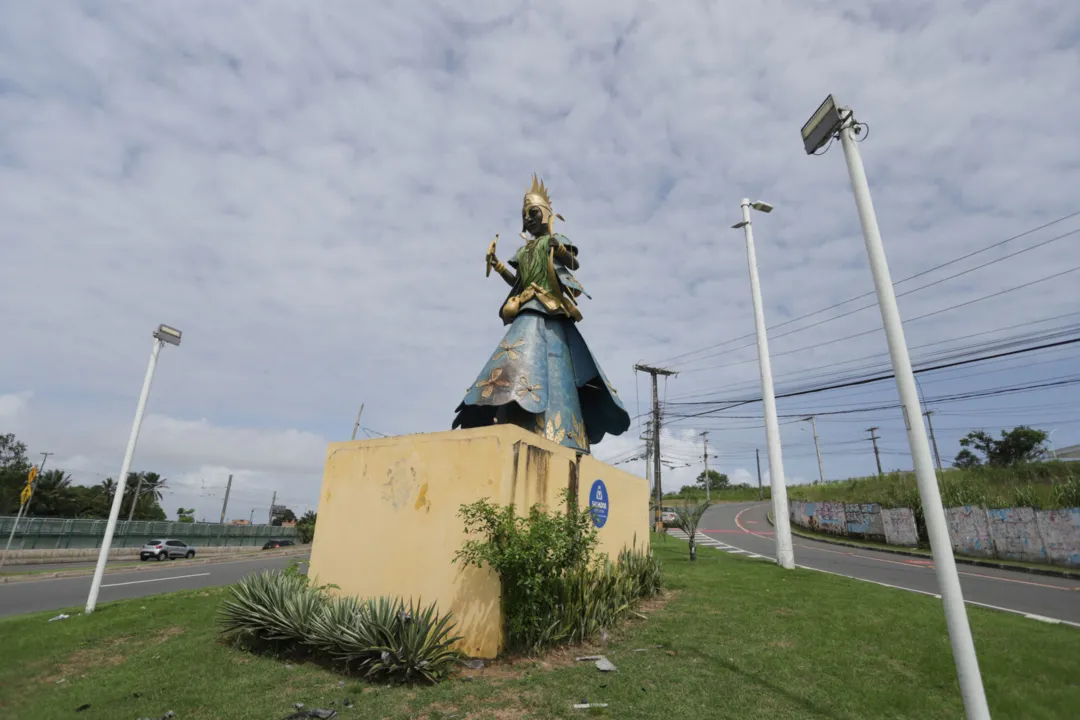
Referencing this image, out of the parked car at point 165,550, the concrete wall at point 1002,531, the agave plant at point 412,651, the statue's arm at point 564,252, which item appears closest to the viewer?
the agave plant at point 412,651

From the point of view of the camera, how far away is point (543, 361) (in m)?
8.70

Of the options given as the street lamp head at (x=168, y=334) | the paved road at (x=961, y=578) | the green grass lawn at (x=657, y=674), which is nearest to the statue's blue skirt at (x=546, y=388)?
the green grass lawn at (x=657, y=674)

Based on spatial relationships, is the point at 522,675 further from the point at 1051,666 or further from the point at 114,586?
the point at 114,586

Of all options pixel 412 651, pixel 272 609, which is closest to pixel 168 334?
pixel 272 609

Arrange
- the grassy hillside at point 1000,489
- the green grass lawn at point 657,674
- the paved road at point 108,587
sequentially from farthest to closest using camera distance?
the grassy hillside at point 1000,489, the paved road at point 108,587, the green grass lawn at point 657,674

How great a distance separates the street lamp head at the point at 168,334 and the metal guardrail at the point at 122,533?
2167 cm

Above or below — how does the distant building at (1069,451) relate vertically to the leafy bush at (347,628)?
above

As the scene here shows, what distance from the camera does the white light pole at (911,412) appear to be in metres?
3.63

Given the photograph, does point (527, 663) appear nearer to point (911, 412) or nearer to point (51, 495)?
point (911, 412)

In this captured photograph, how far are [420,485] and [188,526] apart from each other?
34.1 metres

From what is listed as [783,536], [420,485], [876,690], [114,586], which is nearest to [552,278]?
[420,485]

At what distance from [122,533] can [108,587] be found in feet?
65.1

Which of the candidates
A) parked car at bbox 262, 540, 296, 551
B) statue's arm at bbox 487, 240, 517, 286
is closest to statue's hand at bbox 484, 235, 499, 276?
statue's arm at bbox 487, 240, 517, 286

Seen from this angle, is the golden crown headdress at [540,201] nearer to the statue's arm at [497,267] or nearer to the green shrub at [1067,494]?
the statue's arm at [497,267]
